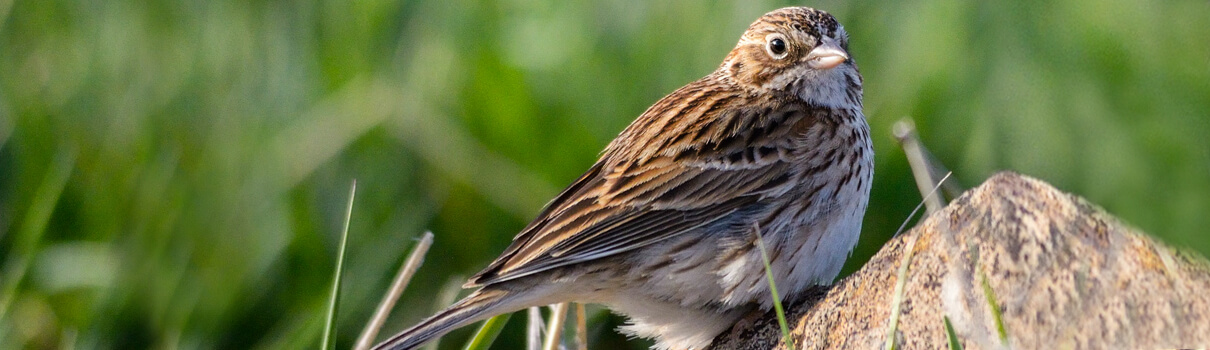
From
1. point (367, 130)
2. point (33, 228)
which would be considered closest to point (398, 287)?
point (33, 228)

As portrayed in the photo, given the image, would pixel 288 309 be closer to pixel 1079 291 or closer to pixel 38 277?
pixel 38 277

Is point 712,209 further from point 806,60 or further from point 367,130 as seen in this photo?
point 367,130

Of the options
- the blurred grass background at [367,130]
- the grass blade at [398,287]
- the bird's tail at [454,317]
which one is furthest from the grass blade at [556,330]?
the blurred grass background at [367,130]

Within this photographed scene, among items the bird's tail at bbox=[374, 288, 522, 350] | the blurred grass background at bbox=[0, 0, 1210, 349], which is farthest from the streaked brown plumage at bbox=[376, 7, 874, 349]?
the blurred grass background at bbox=[0, 0, 1210, 349]

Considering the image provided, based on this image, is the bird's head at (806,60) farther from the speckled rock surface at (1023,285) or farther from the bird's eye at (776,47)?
the speckled rock surface at (1023,285)

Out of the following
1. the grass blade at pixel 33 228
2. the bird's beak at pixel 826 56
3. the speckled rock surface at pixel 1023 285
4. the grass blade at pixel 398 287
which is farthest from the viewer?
the grass blade at pixel 33 228

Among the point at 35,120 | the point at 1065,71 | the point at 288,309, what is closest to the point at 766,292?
the point at 1065,71

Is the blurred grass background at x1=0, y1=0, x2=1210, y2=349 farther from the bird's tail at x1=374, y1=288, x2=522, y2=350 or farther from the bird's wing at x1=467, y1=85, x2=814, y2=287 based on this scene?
the bird's tail at x1=374, y1=288, x2=522, y2=350
